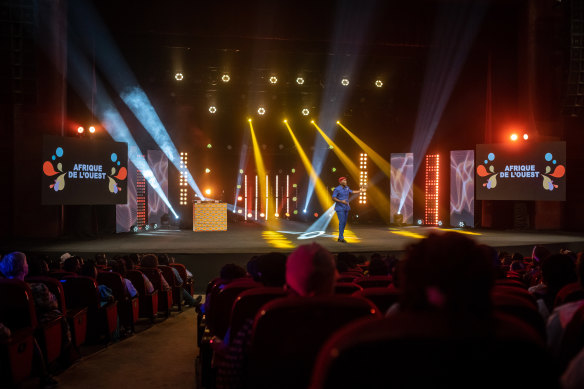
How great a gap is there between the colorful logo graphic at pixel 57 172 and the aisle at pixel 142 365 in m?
7.35

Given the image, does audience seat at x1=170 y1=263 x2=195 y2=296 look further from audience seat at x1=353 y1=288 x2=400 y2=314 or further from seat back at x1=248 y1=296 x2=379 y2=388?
seat back at x1=248 y1=296 x2=379 y2=388

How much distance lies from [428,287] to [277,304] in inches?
25.9

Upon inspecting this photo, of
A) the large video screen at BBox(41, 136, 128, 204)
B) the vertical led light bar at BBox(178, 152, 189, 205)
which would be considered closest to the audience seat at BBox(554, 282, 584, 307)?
the large video screen at BBox(41, 136, 128, 204)

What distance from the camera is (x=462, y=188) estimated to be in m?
16.3

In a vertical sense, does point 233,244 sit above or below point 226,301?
below

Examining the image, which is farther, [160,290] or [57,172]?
[57,172]

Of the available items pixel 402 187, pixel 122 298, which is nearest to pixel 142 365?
pixel 122 298

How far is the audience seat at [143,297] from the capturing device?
6117 millimetres

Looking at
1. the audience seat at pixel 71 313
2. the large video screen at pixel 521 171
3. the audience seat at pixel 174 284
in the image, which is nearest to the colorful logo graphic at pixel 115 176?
the audience seat at pixel 174 284

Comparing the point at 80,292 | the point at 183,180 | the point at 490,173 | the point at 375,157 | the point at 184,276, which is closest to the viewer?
the point at 80,292

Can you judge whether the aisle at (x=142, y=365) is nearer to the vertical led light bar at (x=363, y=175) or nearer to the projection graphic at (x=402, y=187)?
the projection graphic at (x=402, y=187)

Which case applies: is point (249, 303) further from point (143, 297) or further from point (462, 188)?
point (462, 188)

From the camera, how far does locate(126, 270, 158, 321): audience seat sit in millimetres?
6117

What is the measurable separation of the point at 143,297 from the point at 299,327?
505 cm
